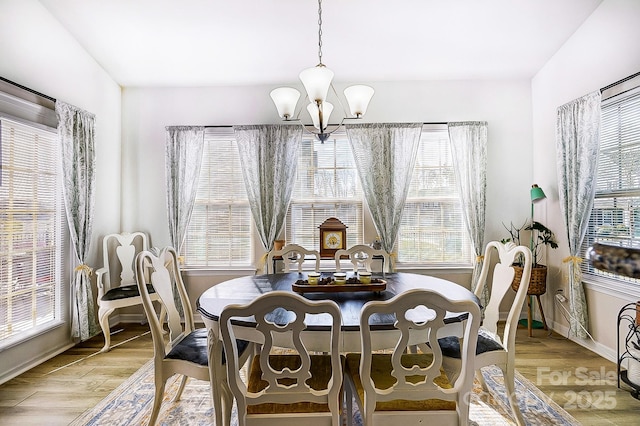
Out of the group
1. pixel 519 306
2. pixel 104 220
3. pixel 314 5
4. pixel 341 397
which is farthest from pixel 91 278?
pixel 519 306

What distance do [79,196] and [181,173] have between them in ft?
3.46

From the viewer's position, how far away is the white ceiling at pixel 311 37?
122 inches

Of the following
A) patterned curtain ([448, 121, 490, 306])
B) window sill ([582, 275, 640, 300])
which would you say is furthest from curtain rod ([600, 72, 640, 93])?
window sill ([582, 275, 640, 300])

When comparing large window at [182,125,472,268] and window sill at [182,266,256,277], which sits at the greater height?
large window at [182,125,472,268]

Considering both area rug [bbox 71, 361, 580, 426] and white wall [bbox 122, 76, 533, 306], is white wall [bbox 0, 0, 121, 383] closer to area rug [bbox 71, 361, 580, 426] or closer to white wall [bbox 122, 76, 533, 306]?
white wall [bbox 122, 76, 533, 306]

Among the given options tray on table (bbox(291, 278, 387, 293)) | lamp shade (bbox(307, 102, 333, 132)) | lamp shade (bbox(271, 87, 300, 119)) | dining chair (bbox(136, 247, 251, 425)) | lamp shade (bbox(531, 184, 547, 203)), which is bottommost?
dining chair (bbox(136, 247, 251, 425))

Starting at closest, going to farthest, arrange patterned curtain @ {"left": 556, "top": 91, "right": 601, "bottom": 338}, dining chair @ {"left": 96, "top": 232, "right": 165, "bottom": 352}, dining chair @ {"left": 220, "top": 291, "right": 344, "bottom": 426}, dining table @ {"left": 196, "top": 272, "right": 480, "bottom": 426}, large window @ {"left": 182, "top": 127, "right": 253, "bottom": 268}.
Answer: dining chair @ {"left": 220, "top": 291, "right": 344, "bottom": 426}, dining table @ {"left": 196, "top": 272, "right": 480, "bottom": 426}, patterned curtain @ {"left": 556, "top": 91, "right": 601, "bottom": 338}, dining chair @ {"left": 96, "top": 232, "right": 165, "bottom": 352}, large window @ {"left": 182, "top": 127, "right": 253, "bottom": 268}

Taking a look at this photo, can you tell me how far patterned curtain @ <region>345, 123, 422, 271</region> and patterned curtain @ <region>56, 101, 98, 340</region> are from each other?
2821 millimetres

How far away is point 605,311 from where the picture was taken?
3.10 meters

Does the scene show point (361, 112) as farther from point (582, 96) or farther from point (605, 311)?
point (605, 311)

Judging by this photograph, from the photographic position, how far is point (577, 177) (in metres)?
3.30

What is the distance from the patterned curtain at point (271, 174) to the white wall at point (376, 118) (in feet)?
0.89

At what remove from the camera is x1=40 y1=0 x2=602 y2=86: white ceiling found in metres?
3.10

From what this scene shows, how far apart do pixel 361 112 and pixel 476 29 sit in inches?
72.4
